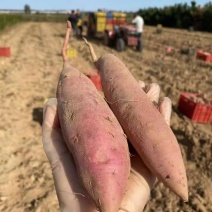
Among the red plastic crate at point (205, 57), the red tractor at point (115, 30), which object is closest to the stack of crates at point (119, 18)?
the red tractor at point (115, 30)

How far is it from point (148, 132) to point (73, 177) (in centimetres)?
68

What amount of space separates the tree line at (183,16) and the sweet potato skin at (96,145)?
116ft

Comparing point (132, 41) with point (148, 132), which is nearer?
point (148, 132)

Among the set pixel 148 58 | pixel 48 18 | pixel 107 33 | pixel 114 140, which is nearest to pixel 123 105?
pixel 114 140

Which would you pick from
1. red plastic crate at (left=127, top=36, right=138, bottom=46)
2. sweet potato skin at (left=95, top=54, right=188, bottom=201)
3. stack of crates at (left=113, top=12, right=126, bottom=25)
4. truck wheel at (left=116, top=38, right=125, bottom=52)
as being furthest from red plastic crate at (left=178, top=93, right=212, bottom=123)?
stack of crates at (left=113, top=12, right=126, bottom=25)

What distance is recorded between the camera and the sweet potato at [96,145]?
1770 mm

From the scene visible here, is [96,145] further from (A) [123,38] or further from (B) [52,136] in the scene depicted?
(A) [123,38]

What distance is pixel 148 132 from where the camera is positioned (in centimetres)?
217

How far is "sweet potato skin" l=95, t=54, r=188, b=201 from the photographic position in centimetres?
197

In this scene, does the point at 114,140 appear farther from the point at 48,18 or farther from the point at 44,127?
the point at 48,18

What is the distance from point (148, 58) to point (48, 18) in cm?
4227

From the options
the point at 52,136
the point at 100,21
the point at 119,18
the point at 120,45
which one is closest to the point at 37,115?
the point at 52,136

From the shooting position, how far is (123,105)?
8.26 feet

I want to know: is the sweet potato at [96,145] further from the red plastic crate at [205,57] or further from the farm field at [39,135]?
the red plastic crate at [205,57]
